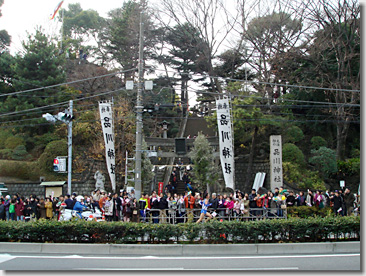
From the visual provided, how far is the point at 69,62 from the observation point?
4391 centimetres

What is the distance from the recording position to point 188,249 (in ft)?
38.6

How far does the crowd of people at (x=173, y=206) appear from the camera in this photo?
58.1ft

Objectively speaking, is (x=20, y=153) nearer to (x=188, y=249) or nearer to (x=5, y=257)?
(x=5, y=257)

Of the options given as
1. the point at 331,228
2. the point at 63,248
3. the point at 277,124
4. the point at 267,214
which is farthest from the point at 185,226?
the point at 277,124

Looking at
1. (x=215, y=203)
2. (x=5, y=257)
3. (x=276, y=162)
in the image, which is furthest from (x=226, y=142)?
(x=5, y=257)

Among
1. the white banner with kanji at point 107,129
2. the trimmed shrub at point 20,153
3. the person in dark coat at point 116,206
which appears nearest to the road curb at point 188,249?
the person in dark coat at point 116,206

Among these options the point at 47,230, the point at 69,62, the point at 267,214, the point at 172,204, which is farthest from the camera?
the point at 69,62

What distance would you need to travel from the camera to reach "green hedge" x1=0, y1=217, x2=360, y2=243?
1247cm

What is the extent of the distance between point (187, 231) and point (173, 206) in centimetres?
717

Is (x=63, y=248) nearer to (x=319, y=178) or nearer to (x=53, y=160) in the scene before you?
(x=53, y=160)

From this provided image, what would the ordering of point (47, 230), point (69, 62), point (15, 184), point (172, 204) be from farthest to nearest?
point (69, 62) < point (15, 184) < point (172, 204) < point (47, 230)

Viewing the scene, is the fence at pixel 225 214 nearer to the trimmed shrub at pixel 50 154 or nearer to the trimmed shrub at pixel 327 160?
the trimmed shrub at pixel 327 160

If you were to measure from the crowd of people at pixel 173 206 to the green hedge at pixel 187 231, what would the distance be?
130 inches

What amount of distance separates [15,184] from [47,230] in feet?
61.6
